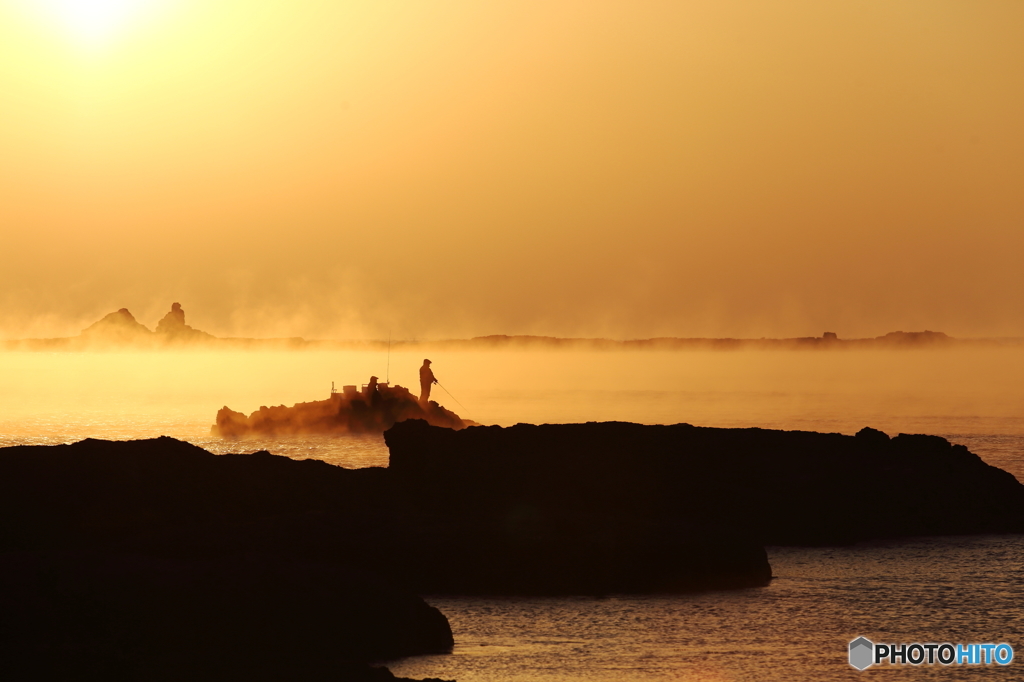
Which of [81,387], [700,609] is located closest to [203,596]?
[700,609]

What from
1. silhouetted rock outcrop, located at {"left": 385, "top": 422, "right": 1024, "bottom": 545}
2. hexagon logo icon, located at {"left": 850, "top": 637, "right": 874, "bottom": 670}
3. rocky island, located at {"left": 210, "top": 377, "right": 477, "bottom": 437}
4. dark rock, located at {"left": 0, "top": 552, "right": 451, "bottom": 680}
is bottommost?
hexagon logo icon, located at {"left": 850, "top": 637, "right": 874, "bottom": 670}

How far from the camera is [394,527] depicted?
81.9 feet

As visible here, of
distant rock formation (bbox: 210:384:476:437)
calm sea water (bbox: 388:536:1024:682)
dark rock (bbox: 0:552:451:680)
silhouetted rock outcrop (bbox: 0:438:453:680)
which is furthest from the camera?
distant rock formation (bbox: 210:384:476:437)

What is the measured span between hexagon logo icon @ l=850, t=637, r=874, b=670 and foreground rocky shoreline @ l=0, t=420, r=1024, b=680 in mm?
5304

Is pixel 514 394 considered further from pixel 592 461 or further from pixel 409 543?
pixel 409 543

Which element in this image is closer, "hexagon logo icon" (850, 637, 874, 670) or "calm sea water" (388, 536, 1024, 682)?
"calm sea water" (388, 536, 1024, 682)

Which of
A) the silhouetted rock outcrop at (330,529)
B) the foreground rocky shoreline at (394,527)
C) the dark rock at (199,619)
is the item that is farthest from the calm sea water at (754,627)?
the foreground rocky shoreline at (394,527)

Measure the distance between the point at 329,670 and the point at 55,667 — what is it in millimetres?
3047

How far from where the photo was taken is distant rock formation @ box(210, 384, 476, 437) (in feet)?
263

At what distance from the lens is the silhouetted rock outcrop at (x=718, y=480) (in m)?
31.7

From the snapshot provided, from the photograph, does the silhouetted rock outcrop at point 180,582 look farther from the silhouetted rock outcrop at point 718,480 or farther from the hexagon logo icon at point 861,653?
the hexagon logo icon at point 861,653

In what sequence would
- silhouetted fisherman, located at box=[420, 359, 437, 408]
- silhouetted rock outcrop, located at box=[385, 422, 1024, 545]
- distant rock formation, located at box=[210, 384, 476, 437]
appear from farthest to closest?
distant rock formation, located at box=[210, 384, 476, 437] → silhouetted fisherman, located at box=[420, 359, 437, 408] → silhouetted rock outcrop, located at box=[385, 422, 1024, 545]

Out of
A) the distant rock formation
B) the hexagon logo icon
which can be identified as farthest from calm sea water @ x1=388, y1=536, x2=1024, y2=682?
the distant rock formation

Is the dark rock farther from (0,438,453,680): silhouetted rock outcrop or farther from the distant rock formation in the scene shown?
the distant rock formation
